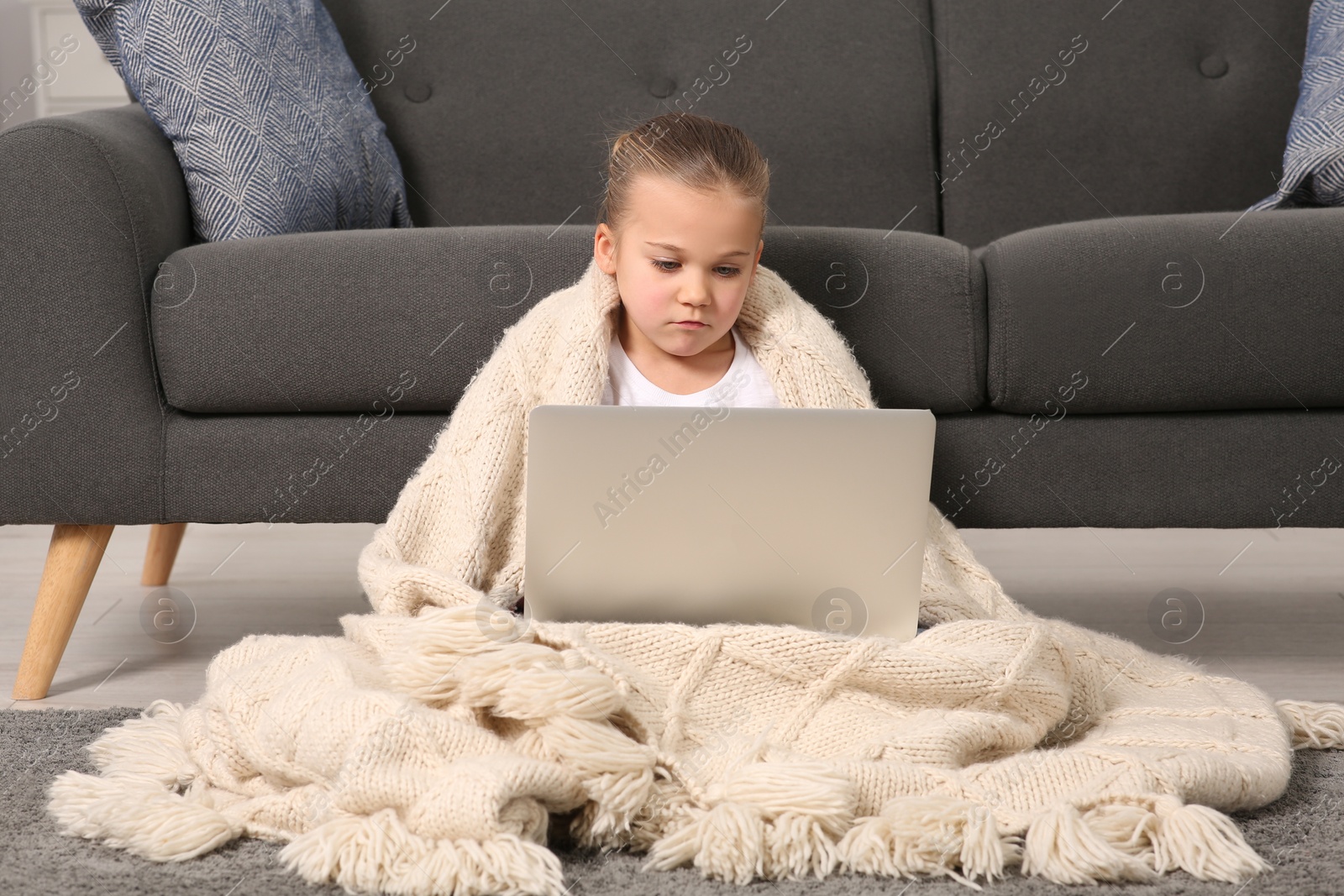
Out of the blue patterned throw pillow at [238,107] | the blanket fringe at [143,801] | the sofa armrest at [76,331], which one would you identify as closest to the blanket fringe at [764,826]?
the blanket fringe at [143,801]

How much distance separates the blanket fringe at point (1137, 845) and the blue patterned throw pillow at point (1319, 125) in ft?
3.05

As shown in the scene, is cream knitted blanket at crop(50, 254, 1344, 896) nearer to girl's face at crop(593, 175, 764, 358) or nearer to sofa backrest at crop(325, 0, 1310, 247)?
girl's face at crop(593, 175, 764, 358)

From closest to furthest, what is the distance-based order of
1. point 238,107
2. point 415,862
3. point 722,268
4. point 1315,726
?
1. point 415,862
2. point 1315,726
3. point 722,268
4. point 238,107

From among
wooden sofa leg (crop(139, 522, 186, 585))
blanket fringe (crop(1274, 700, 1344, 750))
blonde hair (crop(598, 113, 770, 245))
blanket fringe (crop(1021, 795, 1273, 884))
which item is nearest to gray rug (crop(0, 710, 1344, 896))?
blanket fringe (crop(1021, 795, 1273, 884))

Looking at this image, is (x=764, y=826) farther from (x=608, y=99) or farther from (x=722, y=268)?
(x=608, y=99)

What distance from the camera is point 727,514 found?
952 millimetres

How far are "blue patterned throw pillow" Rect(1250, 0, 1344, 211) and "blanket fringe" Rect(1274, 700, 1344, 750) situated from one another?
68 centimetres

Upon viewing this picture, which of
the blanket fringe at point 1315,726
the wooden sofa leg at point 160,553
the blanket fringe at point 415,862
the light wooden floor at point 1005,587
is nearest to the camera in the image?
the blanket fringe at point 415,862

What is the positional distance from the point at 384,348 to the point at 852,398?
1.71 ft

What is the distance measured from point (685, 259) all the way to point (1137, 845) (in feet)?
2.20

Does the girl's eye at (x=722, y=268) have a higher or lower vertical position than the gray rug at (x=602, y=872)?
higher

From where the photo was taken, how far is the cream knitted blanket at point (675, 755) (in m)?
0.83

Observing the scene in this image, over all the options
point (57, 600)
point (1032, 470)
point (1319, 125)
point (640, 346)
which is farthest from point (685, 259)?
point (1319, 125)

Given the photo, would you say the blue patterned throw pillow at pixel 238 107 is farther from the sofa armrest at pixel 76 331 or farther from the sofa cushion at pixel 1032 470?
the sofa cushion at pixel 1032 470
